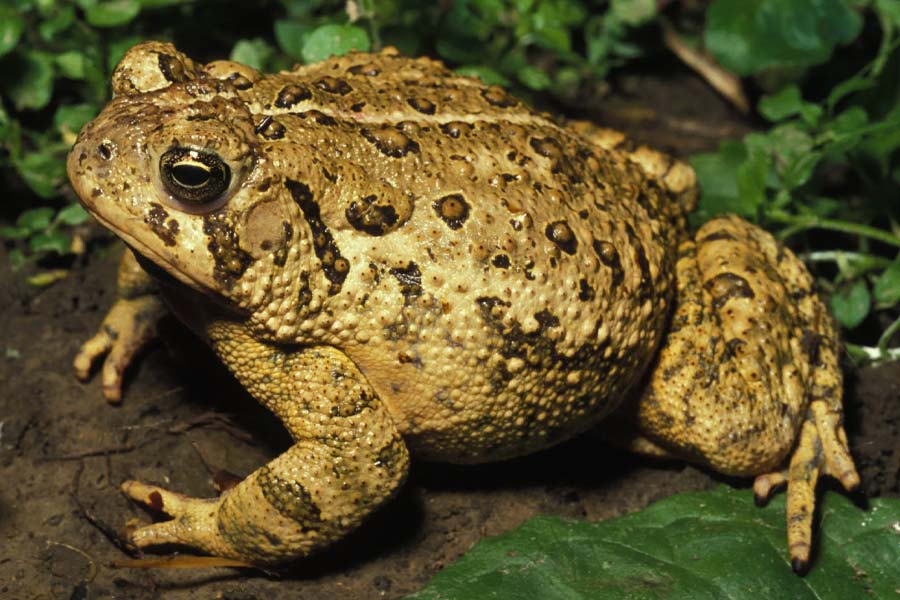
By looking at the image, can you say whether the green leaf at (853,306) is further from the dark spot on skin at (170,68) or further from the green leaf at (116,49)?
the green leaf at (116,49)

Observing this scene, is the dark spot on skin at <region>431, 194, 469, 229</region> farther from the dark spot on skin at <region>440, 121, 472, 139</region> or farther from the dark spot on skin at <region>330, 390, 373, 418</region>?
the dark spot on skin at <region>330, 390, 373, 418</region>

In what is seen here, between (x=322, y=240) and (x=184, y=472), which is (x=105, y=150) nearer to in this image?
(x=322, y=240)

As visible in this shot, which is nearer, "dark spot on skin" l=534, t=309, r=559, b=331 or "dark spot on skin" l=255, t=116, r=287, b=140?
"dark spot on skin" l=255, t=116, r=287, b=140

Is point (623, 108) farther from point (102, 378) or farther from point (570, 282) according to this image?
point (102, 378)

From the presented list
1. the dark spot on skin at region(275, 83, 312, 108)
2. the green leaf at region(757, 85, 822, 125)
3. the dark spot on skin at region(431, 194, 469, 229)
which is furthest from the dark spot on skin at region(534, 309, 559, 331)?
the green leaf at region(757, 85, 822, 125)

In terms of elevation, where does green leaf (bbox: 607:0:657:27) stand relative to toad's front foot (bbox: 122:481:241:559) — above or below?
above

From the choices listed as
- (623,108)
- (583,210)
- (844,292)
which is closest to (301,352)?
(583,210)

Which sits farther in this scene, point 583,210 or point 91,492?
point 91,492
